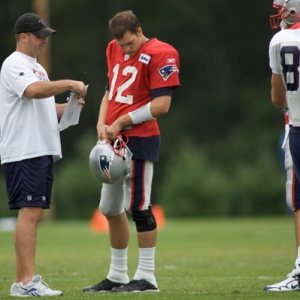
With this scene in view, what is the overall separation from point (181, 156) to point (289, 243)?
14529mm

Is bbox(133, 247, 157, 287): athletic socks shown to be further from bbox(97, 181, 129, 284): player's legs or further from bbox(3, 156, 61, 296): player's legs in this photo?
bbox(3, 156, 61, 296): player's legs

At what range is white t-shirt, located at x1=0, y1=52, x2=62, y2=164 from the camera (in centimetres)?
561

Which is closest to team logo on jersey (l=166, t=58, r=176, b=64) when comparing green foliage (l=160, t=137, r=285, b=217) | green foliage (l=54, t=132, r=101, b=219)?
green foliage (l=160, t=137, r=285, b=217)

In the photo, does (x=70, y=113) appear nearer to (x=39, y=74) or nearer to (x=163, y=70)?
(x=39, y=74)

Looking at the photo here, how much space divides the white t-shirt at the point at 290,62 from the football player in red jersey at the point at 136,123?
38.3 inches

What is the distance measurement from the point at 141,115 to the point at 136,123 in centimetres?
8

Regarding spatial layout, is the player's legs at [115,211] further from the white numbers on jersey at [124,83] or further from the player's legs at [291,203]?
the player's legs at [291,203]

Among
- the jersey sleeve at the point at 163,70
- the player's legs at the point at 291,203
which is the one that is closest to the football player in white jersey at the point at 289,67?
the player's legs at the point at 291,203

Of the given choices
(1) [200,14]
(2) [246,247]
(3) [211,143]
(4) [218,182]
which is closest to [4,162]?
(2) [246,247]

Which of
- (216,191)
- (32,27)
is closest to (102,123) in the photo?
(32,27)

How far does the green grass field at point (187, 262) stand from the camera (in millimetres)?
5719

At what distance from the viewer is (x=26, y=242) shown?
5.52 m

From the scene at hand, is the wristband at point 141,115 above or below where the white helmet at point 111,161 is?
above

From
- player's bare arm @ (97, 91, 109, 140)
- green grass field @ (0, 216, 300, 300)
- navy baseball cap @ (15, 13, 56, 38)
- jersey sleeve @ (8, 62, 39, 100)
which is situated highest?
navy baseball cap @ (15, 13, 56, 38)
